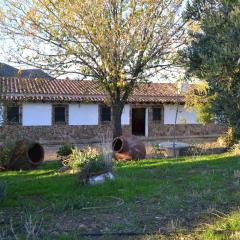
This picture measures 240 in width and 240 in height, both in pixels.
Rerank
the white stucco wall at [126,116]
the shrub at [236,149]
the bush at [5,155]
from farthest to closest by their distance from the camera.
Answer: the white stucco wall at [126,116] < the shrub at [236,149] < the bush at [5,155]

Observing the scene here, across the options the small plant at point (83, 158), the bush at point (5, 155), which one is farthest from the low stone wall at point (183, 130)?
the small plant at point (83, 158)

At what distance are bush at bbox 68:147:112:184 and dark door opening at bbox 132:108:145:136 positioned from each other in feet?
76.2

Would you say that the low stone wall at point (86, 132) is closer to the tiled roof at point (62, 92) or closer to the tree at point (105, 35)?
the tiled roof at point (62, 92)

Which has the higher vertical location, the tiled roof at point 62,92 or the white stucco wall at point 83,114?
the tiled roof at point 62,92

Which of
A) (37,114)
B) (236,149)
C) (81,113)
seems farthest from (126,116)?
(236,149)

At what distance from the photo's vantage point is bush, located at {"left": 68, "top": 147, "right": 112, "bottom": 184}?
984 centimetres

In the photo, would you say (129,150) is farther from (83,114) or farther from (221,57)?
(83,114)

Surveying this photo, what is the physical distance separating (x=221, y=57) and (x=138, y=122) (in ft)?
92.2

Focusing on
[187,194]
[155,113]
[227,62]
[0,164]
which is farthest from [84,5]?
[155,113]

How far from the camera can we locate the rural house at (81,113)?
28312mm

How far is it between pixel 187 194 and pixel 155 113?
82.5 ft

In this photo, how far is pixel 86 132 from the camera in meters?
30.5

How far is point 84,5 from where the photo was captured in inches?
658

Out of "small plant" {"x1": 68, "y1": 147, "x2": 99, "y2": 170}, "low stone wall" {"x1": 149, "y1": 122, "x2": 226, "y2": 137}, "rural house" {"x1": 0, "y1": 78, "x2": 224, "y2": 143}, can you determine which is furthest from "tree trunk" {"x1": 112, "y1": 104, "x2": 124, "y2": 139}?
"low stone wall" {"x1": 149, "y1": 122, "x2": 226, "y2": 137}
